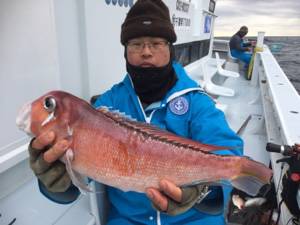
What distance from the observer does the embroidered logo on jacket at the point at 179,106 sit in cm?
180

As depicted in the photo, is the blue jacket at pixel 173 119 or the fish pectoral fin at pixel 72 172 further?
the blue jacket at pixel 173 119

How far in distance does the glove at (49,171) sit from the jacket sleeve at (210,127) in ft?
2.39

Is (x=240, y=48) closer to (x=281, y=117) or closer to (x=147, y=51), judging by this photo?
(x=281, y=117)

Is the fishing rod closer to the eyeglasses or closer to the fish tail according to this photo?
the fish tail

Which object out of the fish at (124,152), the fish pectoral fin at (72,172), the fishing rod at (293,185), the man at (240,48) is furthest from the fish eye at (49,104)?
the man at (240,48)

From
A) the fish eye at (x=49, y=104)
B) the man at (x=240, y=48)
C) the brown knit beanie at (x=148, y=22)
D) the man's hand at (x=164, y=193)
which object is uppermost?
the brown knit beanie at (x=148, y=22)

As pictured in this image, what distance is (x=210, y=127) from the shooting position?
168 cm

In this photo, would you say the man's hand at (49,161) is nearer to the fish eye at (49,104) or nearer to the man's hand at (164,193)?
the fish eye at (49,104)

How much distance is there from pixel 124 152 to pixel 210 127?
1.92 feet

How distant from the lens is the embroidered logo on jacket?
5.90ft

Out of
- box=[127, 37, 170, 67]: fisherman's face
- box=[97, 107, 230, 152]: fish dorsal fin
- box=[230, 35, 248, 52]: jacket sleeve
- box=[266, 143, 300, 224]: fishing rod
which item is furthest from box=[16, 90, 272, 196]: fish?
box=[230, 35, 248, 52]: jacket sleeve

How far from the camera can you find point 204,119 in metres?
1.73

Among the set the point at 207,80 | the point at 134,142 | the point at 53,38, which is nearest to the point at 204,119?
the point at 134,142

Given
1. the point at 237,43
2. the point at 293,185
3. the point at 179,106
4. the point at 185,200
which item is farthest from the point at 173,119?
the point at 237,43
